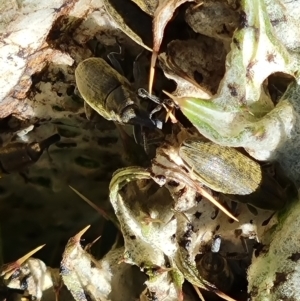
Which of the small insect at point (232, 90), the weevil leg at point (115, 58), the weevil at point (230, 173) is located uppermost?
the small insect at point (232, 90)

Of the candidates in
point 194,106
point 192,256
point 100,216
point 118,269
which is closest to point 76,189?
point 100,216

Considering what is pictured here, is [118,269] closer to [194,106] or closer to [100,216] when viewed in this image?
[100,216]

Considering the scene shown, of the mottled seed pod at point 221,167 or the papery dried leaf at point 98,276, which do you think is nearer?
the mottled seed pod at point 221,167

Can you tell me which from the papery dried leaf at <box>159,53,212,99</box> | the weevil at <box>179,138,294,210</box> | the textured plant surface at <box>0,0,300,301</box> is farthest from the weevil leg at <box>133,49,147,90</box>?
the weevil at <box>179,138,294,210</box>

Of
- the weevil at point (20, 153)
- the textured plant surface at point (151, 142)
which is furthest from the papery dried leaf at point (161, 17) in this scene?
the weevil at point (20, 153)

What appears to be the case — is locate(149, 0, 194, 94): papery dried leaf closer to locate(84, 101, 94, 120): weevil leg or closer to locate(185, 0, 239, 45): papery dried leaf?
locate(185, 0, 239, 45): papery dried leaf

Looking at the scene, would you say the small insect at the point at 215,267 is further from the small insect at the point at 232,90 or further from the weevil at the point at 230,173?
the small insect at the point at 232,90

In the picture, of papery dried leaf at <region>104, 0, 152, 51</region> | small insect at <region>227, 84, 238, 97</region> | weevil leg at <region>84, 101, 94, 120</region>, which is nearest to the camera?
small insect at <region>227, 84, 238, 97</region>
